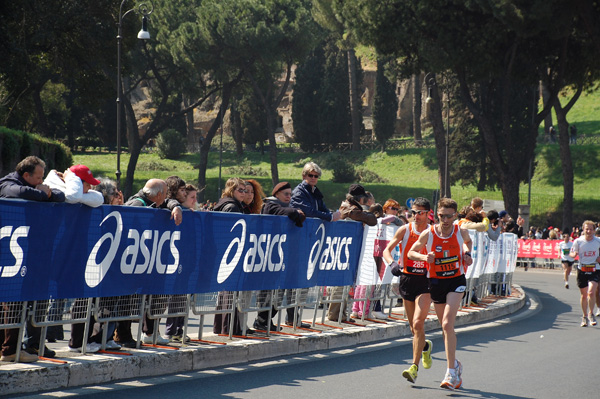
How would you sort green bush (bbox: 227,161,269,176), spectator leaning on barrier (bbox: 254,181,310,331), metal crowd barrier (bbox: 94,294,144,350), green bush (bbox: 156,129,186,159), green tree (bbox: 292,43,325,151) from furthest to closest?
green tree (bbox: 292,43,325,151) < green bush (bbox: 156,129,186,159) < green bush (bbox: 227,161,269,176) < spectator leaning on barrier (bbox: 254,181,310,331) < metal crowd barrier (bbox: 94,294,144,350)

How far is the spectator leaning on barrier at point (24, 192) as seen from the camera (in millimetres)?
7121

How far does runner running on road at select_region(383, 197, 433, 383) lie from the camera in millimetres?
8516

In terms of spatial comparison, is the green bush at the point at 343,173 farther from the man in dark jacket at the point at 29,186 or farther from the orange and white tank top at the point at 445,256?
the man in dark jacket at the point at 29,186

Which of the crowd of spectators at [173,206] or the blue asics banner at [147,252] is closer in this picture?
the blue asics banner at [147,252]

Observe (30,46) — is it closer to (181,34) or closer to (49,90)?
(181,34)

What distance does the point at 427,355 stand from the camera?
8562 mm

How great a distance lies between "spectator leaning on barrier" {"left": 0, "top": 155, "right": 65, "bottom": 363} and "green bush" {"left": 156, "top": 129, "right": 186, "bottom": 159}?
69.7 meters

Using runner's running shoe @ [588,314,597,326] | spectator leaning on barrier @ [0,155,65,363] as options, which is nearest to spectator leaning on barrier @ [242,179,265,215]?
spectator leaning on barrier @ [0,155,65,363]

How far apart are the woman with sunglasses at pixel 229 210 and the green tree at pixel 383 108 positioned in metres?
68.4

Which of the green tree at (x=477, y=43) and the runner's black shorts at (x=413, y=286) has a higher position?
the green tree at (x=477, y=43)

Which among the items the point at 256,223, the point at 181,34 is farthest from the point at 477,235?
the point at 181,34

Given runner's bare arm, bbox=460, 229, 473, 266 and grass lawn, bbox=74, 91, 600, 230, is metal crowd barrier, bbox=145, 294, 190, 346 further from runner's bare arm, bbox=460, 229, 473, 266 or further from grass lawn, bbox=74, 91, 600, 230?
grass lawn, bbox=74, 91, 600, 230

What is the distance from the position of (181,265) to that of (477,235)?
30.0 feet

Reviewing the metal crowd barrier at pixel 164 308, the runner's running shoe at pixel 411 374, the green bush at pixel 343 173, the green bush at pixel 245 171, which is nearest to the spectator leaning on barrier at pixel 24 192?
the metal crowd barrier at pixel 164 308
